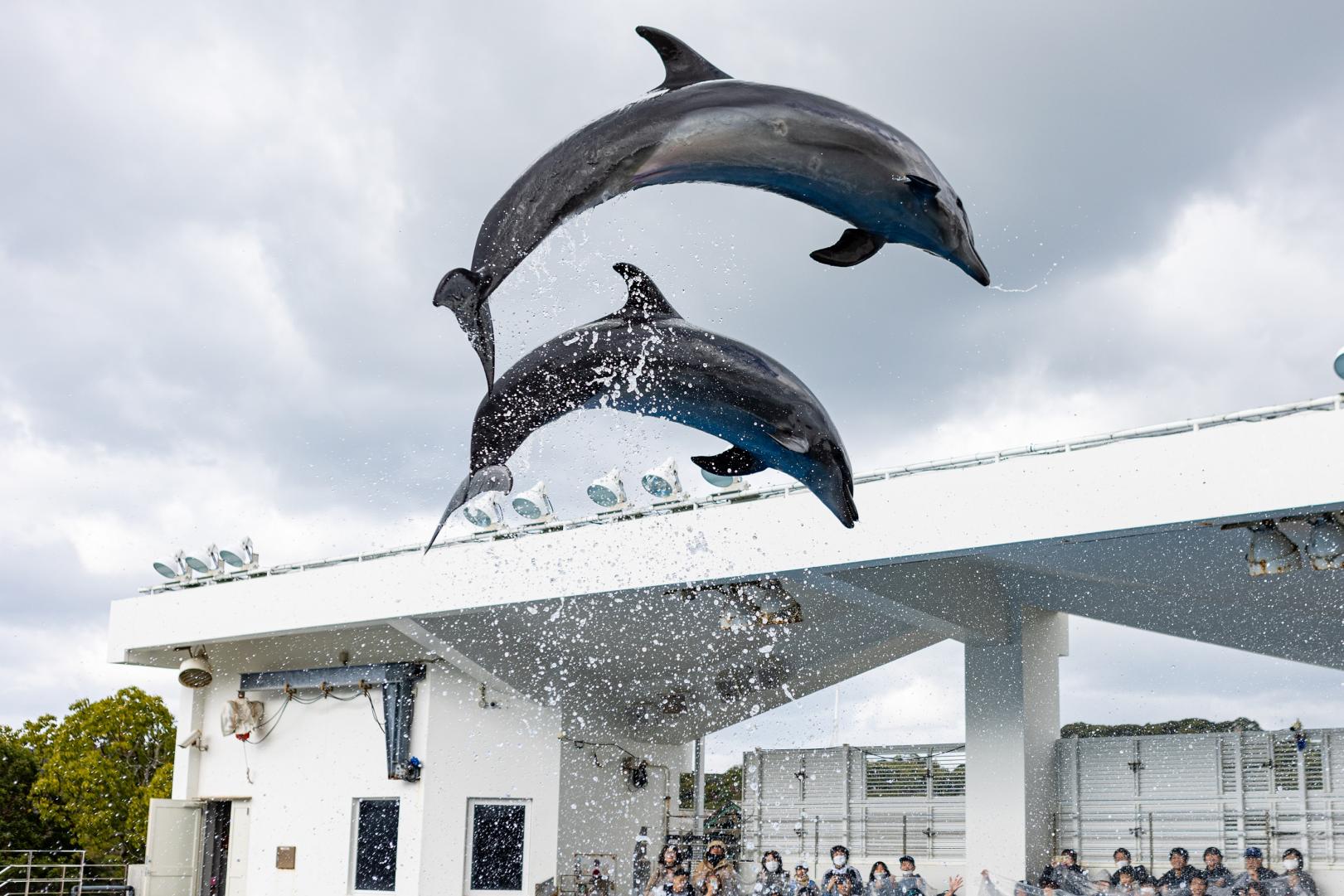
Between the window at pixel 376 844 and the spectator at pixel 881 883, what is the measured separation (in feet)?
23.9

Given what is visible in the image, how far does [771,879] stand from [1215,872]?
441 cm

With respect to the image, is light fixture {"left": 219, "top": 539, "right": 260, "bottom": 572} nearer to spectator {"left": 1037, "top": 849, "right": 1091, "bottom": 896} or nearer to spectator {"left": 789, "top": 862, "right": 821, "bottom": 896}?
spectator {"left": 789, "top": 862, "right": 821, "bottom": 896}

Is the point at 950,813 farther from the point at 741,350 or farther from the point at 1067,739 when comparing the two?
the point at 741,350

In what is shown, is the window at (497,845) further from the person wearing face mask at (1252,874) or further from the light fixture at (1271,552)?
the light fixture at (1271,552)

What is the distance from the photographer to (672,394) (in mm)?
5582

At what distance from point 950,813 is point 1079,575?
4816mm

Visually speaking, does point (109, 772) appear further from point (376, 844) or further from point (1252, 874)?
point (1252, 874)

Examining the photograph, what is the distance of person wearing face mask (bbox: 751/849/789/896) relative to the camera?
46.0 ft

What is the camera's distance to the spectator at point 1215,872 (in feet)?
40.5

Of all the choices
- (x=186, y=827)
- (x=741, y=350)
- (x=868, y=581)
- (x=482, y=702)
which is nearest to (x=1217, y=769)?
(x=868, y=581)

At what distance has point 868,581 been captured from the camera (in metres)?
13.2

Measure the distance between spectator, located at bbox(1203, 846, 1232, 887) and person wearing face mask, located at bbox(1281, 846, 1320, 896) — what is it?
52 cm

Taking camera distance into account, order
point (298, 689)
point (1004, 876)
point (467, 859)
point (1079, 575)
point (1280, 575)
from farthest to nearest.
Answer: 1. point (298, 689)
2. point (467, 859)
3. point (1004, 876)
4. point (1079, 575)
5. point (1280, 575)

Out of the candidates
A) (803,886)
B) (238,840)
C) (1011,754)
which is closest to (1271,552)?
(1011,754)
